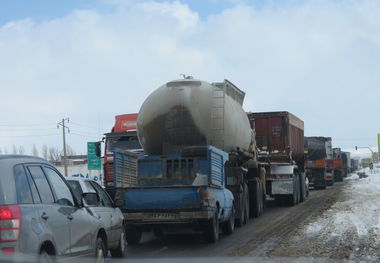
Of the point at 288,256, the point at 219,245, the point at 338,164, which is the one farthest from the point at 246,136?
the point at 338,164

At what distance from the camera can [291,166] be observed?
24.5m

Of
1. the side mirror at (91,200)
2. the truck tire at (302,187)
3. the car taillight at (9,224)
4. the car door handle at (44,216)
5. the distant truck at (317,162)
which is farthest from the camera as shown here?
the distant truck at (317,162)

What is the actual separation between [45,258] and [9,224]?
0.77m

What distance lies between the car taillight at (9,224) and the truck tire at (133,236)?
7.77 meters

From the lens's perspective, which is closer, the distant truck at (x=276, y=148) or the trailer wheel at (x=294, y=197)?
the distant truck at (x=276, y=148)

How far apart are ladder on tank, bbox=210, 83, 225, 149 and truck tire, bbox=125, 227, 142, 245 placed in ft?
9.38

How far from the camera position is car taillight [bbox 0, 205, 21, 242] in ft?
18.3

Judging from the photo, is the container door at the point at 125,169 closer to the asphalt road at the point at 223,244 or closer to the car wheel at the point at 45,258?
the asphalt road at the point at 223,244

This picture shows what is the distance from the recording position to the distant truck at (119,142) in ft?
66.5

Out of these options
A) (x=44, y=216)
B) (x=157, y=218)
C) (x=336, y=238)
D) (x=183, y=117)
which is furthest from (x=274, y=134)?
(x=44, y=216)

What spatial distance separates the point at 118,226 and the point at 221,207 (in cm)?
413

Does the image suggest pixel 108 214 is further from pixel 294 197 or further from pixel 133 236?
pixel 294 197

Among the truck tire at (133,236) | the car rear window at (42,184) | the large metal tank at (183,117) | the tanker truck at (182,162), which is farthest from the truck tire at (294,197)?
the car rear window at (42,184)

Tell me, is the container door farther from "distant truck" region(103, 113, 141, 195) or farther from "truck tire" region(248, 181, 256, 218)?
"truck tire" region(248, 181, 256, 218)
